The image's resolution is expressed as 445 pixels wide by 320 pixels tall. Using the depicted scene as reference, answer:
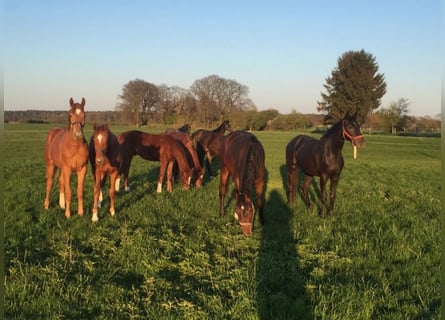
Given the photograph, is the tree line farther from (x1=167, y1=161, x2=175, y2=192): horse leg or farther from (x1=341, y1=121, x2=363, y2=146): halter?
(x1=341, y1=121, x2=363, y2=146): halter

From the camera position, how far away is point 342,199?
9195 mm

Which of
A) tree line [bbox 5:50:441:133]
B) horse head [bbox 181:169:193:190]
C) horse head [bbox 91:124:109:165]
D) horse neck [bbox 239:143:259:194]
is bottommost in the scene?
horse head [bbox 181:169:193:190]

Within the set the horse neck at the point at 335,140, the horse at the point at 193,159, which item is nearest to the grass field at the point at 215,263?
the horse neck at the point at 335,140

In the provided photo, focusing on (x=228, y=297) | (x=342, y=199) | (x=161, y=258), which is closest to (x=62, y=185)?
(x=161, y=258)

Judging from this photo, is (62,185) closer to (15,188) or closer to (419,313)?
(15,188)

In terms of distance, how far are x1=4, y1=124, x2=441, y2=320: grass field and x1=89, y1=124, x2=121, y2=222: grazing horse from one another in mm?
406

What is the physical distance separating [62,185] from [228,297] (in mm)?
5303

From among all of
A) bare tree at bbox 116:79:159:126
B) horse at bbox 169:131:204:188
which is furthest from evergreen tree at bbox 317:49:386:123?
horse at bbox 169:131:204:188

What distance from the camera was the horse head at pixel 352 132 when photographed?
7.46m

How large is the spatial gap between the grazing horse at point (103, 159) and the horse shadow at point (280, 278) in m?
3.28

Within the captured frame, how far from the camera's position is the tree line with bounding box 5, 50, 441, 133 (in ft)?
188

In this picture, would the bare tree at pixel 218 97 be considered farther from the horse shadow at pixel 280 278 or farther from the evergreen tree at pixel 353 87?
the horse shadow at pixel 280 278

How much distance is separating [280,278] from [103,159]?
13.4 ft

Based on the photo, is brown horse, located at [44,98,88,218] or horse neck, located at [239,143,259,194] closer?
A: horse neck, located at [239,143,259,194]
